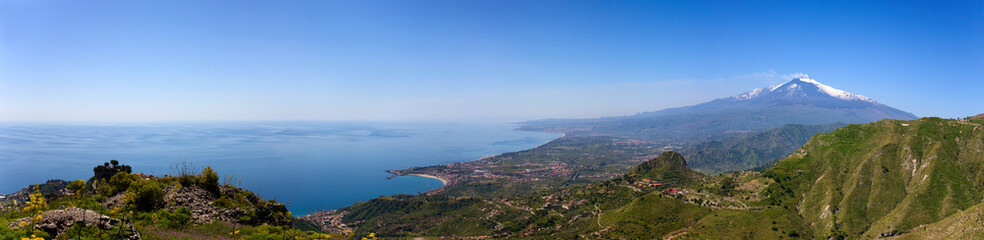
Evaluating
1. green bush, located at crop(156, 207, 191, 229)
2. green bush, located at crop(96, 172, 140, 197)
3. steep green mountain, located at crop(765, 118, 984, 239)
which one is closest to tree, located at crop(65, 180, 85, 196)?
green bush, located at crop(96, 172, 140, 197)

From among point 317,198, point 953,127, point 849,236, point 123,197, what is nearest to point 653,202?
point 849,236

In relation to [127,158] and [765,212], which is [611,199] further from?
[127,158]

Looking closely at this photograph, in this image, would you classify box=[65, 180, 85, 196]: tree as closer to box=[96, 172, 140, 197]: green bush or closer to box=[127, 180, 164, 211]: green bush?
box=[96, 172, 140, 197]: green bush

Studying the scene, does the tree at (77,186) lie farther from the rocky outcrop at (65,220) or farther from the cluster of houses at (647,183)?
the cluster of houses at (647,183)

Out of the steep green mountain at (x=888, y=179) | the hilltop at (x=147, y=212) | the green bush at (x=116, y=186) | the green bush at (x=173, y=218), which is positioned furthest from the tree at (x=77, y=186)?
the steep green mountain at (x=888, y=179)

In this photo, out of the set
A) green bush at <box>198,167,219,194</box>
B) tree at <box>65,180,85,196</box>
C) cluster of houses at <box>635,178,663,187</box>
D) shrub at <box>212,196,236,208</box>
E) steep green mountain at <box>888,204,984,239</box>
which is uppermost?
tree at <box>65,180,85,196</box>

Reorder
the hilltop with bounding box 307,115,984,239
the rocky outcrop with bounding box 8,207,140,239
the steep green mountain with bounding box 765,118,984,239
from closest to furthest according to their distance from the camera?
the rocky outcrop with bounding box 8,207,140,239 → the steep green mountain with bounding box 765,118,984,239 → the hilltop with bounding box 307,115,984,239

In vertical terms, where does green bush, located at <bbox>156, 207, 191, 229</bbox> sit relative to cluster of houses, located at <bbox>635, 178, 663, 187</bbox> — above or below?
above
